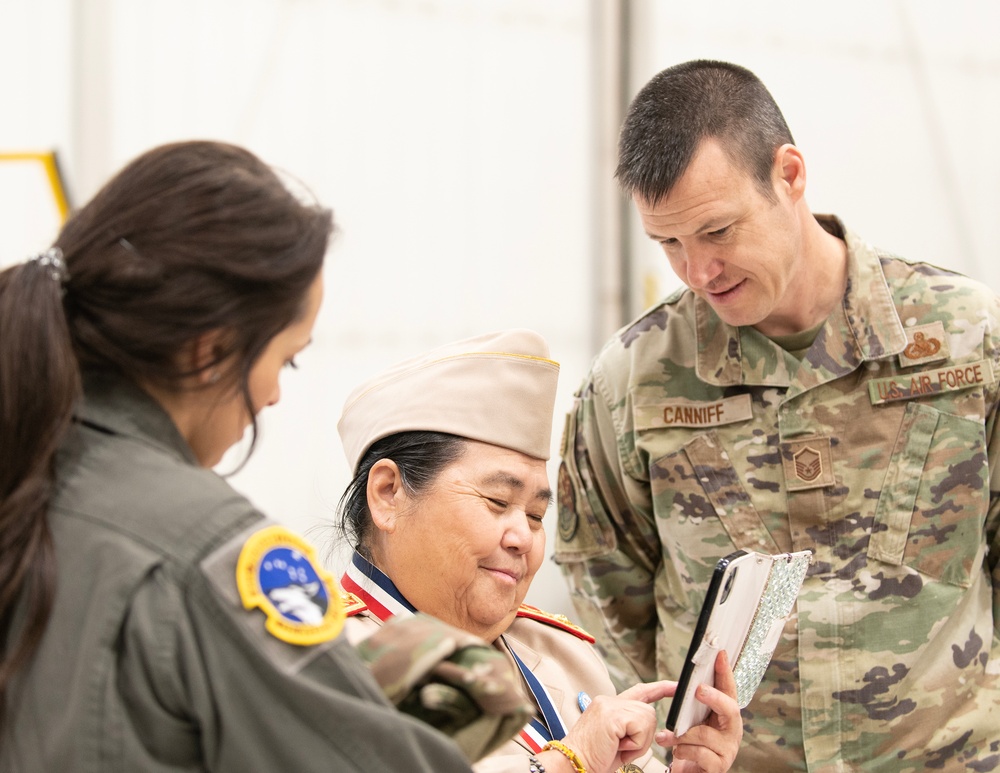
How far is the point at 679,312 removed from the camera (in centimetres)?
226

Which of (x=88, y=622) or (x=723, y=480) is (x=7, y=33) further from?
(x=88, y=622)

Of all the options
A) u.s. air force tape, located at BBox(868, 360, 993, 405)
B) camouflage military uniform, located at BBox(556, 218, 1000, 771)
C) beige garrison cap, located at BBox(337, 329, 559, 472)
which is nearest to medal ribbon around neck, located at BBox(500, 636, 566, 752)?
beige garrison cap, located at BBox(337, 329, 559, 472)

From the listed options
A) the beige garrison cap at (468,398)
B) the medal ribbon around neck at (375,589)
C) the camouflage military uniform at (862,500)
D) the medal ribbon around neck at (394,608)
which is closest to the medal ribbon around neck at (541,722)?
the medal ribbon around neck at (394,608)

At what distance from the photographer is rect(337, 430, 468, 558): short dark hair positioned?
1606mm

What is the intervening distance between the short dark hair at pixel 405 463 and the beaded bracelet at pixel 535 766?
1.36 feet

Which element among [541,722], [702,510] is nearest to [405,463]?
[541,722]

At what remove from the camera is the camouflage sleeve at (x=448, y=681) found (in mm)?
1033

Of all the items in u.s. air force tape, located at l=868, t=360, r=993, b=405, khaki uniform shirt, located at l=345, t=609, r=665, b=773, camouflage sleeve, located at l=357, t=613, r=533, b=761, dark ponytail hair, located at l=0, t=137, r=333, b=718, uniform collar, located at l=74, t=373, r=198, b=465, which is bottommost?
khaki uniform shirt, located at l=345, t=609, r=665, b=773

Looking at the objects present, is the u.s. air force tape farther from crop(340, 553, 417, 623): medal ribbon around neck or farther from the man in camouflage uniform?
crop(340, 553, 417, 623): medal ribbon around neck

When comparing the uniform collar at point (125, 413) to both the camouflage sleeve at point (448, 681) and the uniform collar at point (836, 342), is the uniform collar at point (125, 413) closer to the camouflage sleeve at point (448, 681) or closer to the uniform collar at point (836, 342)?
the camouflage sleeve at point (448, 681)

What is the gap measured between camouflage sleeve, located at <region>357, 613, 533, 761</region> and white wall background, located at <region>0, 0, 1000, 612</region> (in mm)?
2070

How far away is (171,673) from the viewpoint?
90 centimetres

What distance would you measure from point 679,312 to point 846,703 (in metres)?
0.83

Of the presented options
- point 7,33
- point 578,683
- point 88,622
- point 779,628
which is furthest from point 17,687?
point 7,33
